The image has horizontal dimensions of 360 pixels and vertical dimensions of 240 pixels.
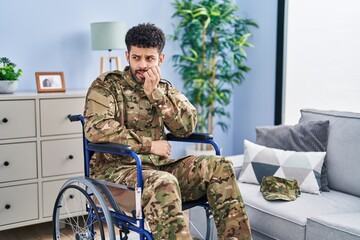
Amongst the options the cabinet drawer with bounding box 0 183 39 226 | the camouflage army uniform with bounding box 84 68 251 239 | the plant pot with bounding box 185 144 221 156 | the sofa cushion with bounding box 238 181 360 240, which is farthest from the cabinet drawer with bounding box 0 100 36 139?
the plant pot with bounding box 185 144 221 156

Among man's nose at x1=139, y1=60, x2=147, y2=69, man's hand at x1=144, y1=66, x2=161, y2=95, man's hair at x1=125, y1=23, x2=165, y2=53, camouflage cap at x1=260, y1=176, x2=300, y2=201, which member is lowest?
camouflage cap at x1=260, y1=176, x2=300, y2=201

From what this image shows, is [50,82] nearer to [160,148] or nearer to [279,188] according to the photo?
[160,148]

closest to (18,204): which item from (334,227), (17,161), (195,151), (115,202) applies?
(17,161)

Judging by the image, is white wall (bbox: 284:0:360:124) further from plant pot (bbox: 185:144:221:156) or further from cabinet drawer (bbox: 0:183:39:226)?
cabinet drawer (bbox: 0:183:39:226)

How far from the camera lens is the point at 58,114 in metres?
3.02

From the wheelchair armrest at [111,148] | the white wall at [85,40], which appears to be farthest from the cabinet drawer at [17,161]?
the wheelchair armrest at [111,148]

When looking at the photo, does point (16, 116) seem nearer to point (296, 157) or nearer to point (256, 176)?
point (256, 176)

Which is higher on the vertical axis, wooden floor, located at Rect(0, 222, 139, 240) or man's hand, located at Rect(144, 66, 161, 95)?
man's hand, located at Rect(144, 66, 161, 95)

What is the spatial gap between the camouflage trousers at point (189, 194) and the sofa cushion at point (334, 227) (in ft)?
1.11

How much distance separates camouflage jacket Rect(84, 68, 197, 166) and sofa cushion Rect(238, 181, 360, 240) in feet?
1.80

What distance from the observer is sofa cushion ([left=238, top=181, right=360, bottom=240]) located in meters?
2.32

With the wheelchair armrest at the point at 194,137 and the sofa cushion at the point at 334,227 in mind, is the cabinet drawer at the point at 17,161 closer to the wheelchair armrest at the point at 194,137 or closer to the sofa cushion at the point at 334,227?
the wheelchair armrest at the point at 194,137

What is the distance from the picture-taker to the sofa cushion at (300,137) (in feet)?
9.39

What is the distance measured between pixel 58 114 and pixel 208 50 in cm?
147
